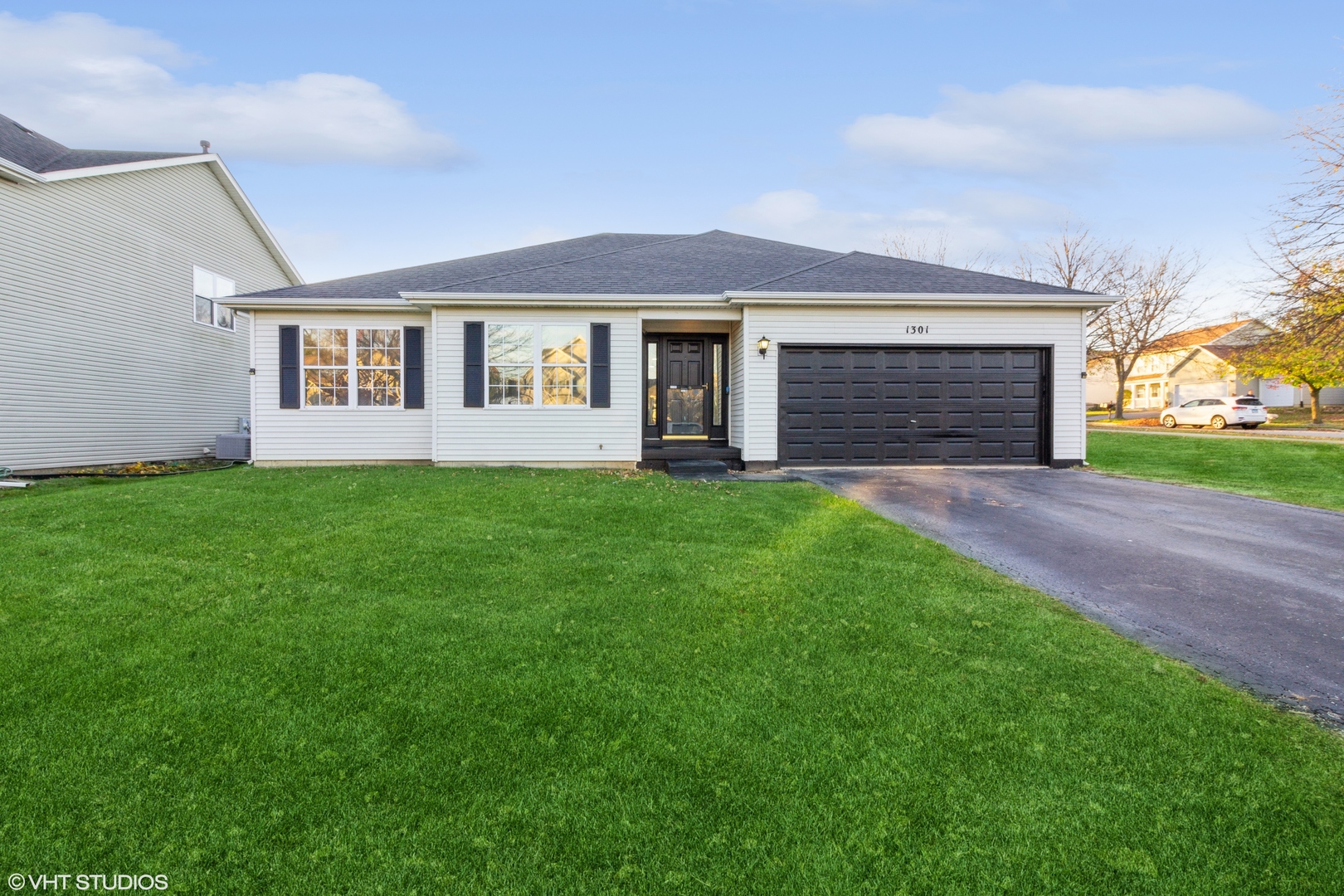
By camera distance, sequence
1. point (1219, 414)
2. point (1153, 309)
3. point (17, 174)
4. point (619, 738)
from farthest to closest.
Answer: point (1153, 309) → point (1219, 414) → point (17, 174) → point (619, 738)

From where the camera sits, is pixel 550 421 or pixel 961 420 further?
pixel 961 420

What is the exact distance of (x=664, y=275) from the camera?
11.8 meters

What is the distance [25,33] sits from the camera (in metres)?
12.9

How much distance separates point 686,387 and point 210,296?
1144 centimetres

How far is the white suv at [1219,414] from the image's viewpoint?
23.4 metres

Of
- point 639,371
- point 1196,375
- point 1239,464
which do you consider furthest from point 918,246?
point 639,371

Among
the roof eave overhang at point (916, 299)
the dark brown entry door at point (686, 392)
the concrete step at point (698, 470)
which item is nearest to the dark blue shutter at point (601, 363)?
the dark brown entry door at point (686, 392)

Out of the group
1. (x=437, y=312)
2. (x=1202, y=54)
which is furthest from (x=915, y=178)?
(x=437, y=312)

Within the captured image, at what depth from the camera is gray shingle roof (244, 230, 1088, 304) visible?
10.9m

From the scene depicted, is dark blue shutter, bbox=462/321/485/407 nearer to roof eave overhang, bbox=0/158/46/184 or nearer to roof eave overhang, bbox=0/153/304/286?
roof eave overhang, bbox=0/158/46/184

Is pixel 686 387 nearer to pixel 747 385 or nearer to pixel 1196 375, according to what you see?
pixel 747 385

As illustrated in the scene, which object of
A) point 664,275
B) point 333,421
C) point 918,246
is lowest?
point 333,421

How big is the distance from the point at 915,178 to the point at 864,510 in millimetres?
21567

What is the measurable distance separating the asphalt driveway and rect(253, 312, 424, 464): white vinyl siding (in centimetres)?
741
